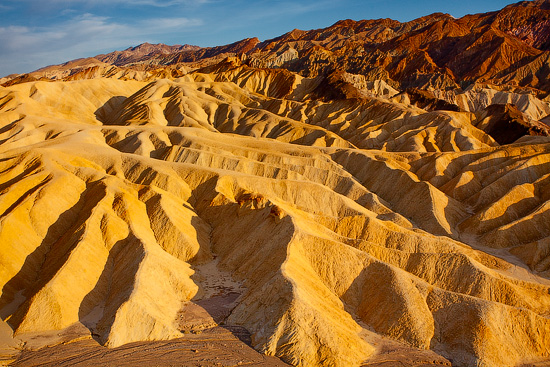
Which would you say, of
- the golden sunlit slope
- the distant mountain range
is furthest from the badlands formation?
the distant mountain range

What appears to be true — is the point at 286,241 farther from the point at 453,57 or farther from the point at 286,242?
the point at 453,57

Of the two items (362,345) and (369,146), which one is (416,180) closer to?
(369,146)

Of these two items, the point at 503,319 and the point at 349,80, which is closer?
the point at 503,319

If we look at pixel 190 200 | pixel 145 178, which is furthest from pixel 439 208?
pixel 145 178

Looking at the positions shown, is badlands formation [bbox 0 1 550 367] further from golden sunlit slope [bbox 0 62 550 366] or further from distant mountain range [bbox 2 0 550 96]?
distant mountain range [bbox 2 0 550 96]

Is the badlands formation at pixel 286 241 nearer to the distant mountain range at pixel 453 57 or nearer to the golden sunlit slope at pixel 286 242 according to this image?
the golden sunlit slope at pixel 286 242

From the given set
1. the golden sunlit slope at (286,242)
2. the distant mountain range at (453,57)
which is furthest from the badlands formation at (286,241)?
the distant mountain range at (453,57)

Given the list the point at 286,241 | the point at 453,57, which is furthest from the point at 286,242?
the point at 453,57

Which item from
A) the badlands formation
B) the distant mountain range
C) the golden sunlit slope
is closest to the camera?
the badlands formation
